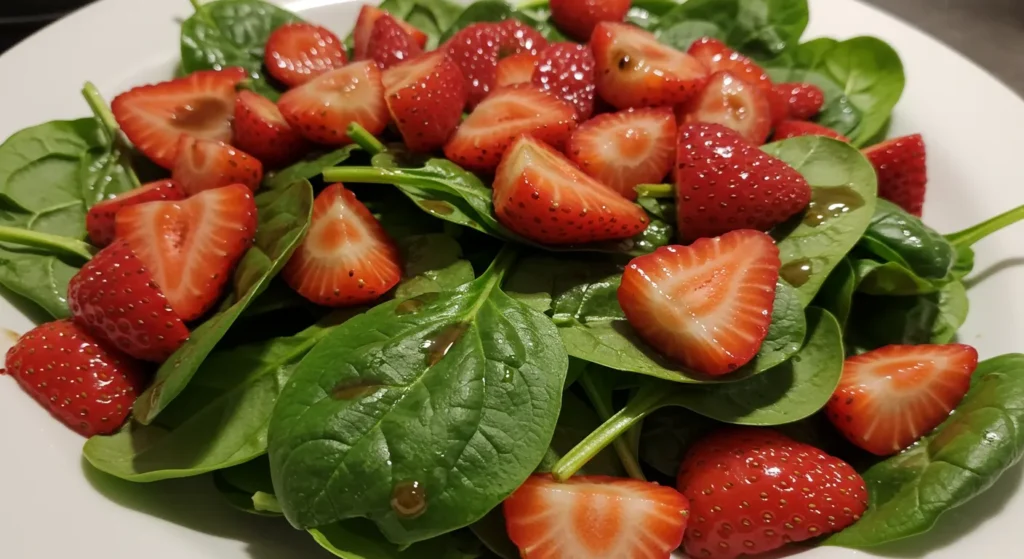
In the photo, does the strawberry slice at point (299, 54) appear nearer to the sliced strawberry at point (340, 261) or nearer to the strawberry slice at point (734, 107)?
the sliced strawberry at point (340, 261)

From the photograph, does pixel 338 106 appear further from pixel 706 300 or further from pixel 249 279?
pixel 706 300

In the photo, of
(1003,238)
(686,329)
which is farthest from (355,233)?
(1003,238)

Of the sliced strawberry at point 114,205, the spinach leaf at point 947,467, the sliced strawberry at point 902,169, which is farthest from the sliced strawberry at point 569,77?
the spinach leaf at point 947,467

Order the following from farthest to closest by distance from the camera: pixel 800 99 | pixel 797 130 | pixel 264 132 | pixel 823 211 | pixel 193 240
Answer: pixel 800 99
pixel 797 130
pixel 264 132
pixel 823 211
pixel 193 240

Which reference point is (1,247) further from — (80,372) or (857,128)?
(857,128)

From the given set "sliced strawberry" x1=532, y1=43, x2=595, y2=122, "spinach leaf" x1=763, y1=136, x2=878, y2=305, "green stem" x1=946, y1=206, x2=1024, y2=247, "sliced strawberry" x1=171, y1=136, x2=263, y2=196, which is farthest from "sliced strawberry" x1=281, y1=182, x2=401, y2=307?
"green stem" x1=946, y1=206, x2=1024, y2=247

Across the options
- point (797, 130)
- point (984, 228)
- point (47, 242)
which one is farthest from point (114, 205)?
point (984, 228)
